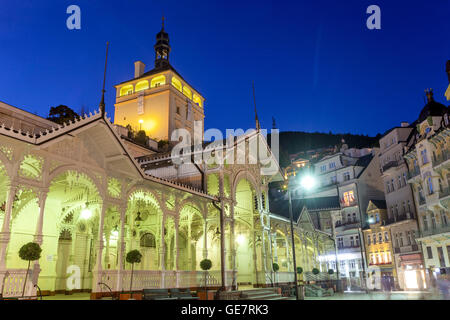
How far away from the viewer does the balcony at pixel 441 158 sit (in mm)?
34588

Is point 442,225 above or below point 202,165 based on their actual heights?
below

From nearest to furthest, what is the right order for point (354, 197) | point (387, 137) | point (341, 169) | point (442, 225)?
1. point (442, 225)
2. point (387, 137)
3. point (354, 197)
4. point (341, 169)

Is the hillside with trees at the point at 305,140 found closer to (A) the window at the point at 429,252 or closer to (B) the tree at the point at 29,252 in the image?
(A) the window at the point at 429,252

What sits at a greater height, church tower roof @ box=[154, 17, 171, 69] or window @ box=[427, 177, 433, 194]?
church tower roof @ box=[154, 17, 171, 69]

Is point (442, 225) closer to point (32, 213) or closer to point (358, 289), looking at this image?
point (358, 289)

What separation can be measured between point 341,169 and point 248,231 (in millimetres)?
40170

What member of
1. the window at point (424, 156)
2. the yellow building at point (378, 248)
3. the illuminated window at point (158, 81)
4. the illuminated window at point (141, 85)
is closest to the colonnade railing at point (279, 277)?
the window at point (424, 156)

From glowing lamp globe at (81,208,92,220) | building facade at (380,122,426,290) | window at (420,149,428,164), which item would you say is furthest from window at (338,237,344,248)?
glowing lamp globe at (81,208,92,220)

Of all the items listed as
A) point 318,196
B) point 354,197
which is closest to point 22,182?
point 354,197

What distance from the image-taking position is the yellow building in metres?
49.5

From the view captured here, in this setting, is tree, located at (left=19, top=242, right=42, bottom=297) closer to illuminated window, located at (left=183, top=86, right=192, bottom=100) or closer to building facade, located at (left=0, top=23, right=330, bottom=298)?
building facade, located at (left=0, top=23, right=330, bottom=298)

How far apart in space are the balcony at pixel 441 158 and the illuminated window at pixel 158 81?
34.2 m

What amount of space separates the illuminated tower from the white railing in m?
34.0
